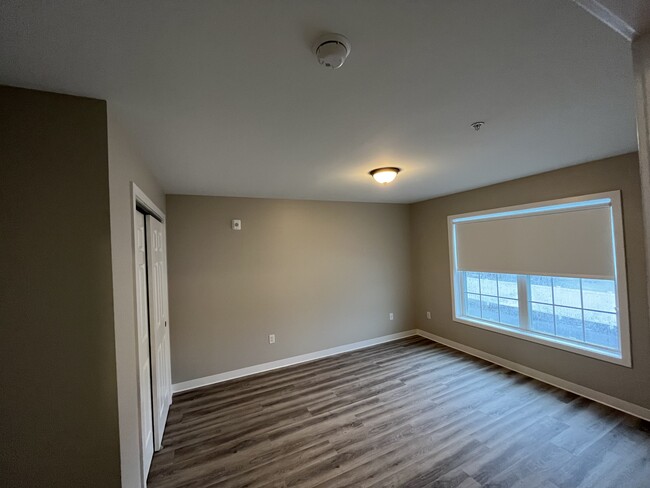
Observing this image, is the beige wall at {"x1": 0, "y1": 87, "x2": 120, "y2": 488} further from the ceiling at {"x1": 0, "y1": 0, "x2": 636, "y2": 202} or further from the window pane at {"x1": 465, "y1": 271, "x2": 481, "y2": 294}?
the window pane at {"x1": 465, "y1": 271, "x2": 481, "y2": 294}

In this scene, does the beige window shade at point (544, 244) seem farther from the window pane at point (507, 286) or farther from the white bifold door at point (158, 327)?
the white bifold door at point (158, 327)

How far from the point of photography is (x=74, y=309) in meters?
1.18

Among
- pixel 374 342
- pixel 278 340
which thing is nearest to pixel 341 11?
pixel 278 340

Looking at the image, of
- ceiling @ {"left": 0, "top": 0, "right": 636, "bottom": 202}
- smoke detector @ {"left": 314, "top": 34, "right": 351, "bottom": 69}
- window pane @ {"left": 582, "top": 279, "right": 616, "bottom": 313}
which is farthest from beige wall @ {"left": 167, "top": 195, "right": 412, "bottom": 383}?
smoke detector @ {"left": 314, "top": 34, "right": 351, "bottom": 69}

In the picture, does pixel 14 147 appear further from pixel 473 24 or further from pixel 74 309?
pixel 473 24

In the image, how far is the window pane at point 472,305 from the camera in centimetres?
388

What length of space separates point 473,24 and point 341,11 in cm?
47

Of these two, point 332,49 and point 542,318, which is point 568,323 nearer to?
point 542,318

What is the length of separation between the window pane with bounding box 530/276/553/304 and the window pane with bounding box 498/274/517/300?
20 centimetres

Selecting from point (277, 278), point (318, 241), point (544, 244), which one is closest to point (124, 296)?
point (277, 278)

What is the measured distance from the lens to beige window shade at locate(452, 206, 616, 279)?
8.42 ft

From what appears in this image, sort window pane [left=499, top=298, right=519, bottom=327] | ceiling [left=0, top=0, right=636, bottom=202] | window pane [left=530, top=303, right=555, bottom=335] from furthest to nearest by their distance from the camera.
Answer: window pane [left=499, top=298, right=519, bottom=327], window pane [left=530, top=303, right=555, bottom=335], ceiling [left=0, top=0, right=636, bottom=202]

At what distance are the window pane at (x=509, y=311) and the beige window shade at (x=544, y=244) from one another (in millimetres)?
443

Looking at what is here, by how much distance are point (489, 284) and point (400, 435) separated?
8.20 feet
